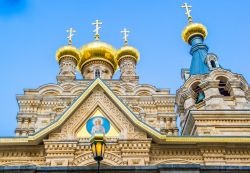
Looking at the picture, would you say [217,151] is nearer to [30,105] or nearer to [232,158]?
[232,158]

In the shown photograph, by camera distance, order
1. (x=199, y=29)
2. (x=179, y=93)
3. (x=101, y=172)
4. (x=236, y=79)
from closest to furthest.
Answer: (x=101, y=172) → (x=236, y=79) → (x=179, y=93) → (x=199, y=29)

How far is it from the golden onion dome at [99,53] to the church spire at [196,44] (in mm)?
4488

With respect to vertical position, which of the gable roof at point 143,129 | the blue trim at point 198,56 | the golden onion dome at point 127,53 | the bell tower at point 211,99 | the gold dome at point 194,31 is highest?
the gold dome at point 194,31

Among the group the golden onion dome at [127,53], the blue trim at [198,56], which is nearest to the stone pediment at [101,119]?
the blue trim at [198,56]

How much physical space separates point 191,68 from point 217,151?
874 centimetres

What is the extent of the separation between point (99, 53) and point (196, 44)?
5781 mm

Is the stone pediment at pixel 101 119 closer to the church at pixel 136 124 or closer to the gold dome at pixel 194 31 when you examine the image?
the church at pixel 136 124

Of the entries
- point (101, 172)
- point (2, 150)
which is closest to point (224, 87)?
point (2, 150)

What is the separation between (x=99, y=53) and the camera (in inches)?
975

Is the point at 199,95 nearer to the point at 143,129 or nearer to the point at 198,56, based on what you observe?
the point at 198,56

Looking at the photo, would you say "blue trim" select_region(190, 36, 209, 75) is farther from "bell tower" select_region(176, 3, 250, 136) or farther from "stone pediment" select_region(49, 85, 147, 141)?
"stone pediment" select_region(49, 85, 147, 141)

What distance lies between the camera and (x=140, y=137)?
13383 millimetres

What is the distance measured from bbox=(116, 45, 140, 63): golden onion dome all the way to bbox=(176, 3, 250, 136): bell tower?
3.14 m

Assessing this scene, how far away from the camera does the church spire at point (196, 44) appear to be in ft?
69.4
